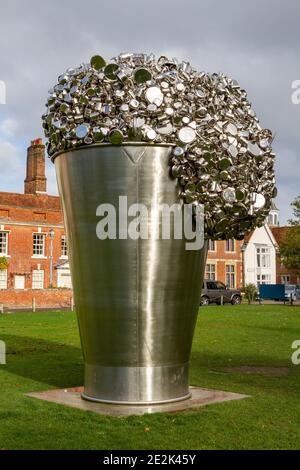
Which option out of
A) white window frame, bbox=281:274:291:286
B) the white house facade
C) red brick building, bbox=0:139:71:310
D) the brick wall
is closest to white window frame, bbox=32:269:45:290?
red brick building, bbox=0:139:71:310

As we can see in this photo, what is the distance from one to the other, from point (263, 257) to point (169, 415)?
5448cm

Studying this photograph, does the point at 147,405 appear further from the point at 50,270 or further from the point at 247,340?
the point at 50,270

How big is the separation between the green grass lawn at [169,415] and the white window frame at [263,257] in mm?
Answer: 45702

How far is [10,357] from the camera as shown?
12.8 metres

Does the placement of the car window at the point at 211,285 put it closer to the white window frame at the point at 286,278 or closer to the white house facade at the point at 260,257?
the white house facade at the point at 260,257

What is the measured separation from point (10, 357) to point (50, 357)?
866 millimetres

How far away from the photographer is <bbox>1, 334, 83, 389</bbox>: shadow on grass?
9.90m

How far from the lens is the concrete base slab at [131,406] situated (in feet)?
23.2

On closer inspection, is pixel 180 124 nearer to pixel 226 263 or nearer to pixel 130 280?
pixel 130 280

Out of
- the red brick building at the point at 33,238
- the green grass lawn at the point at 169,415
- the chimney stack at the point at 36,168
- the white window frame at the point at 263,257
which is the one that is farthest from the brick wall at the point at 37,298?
the white window frame at the point at 263,257

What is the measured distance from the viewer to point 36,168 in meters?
48.2
